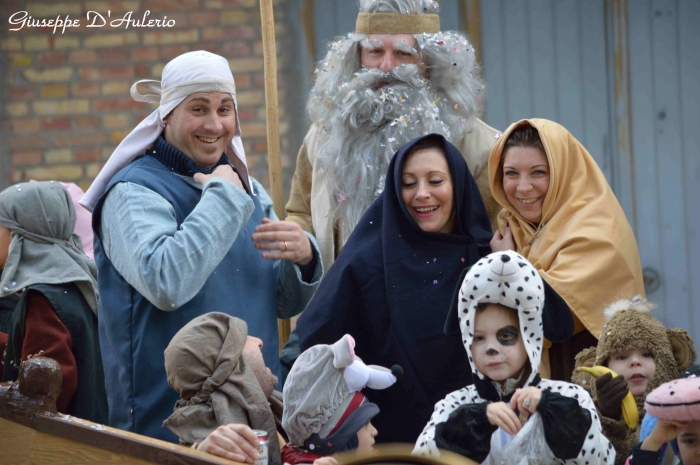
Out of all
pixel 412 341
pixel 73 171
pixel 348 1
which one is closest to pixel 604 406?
pixel 412 341

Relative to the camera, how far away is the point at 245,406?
296cm

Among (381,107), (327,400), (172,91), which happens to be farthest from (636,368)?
(172,91)

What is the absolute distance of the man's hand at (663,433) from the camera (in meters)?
2.67

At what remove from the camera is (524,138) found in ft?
12.0

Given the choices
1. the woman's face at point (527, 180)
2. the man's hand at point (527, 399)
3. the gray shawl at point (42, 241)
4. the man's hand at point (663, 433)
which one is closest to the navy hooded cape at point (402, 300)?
the woman's face at point (527, 180)

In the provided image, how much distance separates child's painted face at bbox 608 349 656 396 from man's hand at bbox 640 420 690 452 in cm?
39

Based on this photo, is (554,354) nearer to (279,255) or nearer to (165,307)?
(279,255)

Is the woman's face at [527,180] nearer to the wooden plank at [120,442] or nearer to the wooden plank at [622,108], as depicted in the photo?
the wooden plank at [120,442]

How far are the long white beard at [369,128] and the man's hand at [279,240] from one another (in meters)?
0.60

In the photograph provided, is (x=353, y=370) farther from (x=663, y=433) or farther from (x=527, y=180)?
(x=527, y=180)

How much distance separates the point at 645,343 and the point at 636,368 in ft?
0.27

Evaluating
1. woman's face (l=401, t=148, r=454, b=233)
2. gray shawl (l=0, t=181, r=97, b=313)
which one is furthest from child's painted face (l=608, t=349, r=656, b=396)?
gray shawl (l=0, t=181, r=97, b=313)

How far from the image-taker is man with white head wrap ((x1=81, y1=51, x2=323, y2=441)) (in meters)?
3.32

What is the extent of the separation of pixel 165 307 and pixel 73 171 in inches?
121
